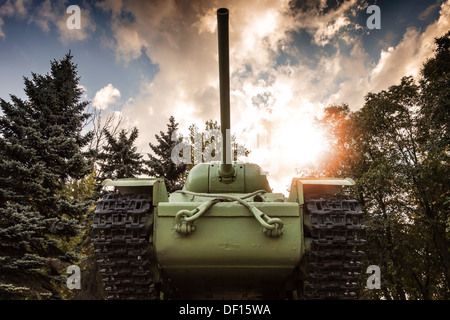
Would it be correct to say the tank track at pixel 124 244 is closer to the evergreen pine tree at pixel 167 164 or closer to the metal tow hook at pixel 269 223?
the metal tow hook at pixel 269 223

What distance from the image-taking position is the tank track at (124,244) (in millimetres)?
3896

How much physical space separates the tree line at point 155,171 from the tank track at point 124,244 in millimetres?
7709

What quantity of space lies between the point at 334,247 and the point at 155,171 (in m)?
18.6

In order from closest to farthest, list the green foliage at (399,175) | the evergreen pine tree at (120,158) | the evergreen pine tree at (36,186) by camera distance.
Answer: the evergreen pine tree at (36,186), the green foliage at (399,175), the evergreen pine tree at (120,158)

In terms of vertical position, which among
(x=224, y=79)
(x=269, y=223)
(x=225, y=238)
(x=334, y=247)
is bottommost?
(x=334, y=247)

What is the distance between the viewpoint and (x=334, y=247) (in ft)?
13.0

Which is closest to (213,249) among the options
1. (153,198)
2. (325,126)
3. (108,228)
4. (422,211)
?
(153,198)

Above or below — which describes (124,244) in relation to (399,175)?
below

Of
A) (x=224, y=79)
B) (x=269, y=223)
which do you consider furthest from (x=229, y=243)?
(x=224, y=79)

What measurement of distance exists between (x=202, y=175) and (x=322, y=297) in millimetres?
2964

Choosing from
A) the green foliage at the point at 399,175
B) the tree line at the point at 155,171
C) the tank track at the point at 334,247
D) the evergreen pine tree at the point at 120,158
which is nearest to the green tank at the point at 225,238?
the tank track at the point at 334,247

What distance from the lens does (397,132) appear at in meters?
17.4

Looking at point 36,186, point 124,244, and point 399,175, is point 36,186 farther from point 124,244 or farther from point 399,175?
point 399,175
